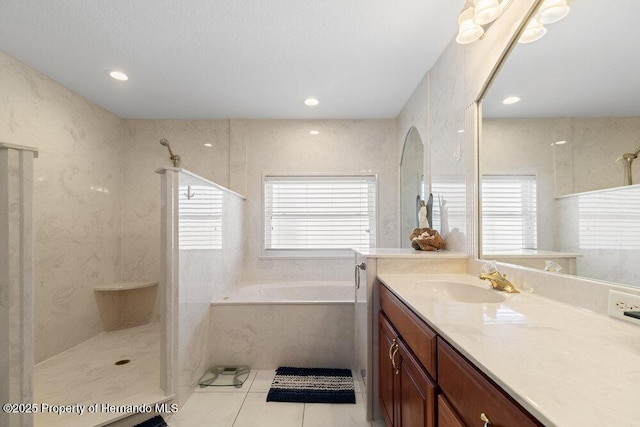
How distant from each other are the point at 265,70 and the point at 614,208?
223 cm

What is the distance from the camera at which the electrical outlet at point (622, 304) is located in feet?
2.56

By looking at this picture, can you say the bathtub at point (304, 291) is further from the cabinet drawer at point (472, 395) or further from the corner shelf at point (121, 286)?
the cabinet drawer at point (472, 395)

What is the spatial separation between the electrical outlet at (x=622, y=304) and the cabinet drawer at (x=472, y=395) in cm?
53

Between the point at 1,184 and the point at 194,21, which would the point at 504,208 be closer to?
the point at 194,21

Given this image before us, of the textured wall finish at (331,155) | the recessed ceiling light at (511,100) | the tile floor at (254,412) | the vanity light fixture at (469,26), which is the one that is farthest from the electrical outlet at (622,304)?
the textured wall finish at (331,155)

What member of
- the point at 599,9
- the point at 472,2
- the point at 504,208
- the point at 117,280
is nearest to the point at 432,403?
the point at 504,208

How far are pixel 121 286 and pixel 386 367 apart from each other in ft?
9.00

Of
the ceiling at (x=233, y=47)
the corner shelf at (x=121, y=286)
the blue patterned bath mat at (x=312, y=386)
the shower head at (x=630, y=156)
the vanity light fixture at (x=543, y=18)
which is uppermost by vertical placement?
the ceiling at (x=233, y=47)

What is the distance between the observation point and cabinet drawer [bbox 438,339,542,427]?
52cm

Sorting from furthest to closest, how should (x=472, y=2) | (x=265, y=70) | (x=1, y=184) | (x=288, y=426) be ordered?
1. (x=265, y=70)
2. (x=288, y=426)
3. (x=472, y=2)
4. (x=1, y=184)

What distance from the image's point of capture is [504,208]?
4.46ft

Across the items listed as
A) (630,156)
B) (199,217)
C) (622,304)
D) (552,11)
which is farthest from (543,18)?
(199,217)

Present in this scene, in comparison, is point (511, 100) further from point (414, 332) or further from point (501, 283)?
point (414, 332)

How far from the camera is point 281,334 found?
228 centimetres
